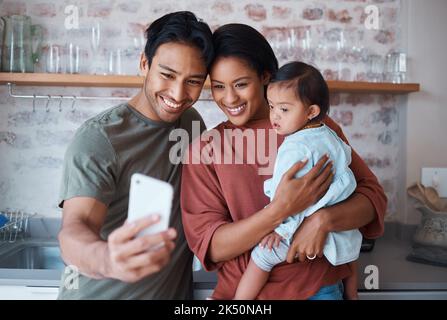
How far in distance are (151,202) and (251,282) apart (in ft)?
0.83

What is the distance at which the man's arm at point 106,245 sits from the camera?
0.46m

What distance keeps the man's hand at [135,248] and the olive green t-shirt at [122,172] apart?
3.3 inches

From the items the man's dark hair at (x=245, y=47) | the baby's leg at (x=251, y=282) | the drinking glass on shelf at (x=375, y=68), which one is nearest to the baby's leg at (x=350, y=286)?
the baby's leg at (x=251, y=282)

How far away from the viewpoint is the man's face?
2.12 ft

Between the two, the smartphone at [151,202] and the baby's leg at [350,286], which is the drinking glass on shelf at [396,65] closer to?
the baby's leg at [350,286]

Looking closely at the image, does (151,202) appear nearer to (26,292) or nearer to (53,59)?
(26,292)

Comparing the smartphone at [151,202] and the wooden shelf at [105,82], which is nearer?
the smartphone at [151,202]

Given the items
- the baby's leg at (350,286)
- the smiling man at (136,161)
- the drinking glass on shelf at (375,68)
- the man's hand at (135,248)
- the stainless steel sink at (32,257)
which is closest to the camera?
the man's hand at (135,248)

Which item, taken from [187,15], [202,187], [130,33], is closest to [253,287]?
[202,187]

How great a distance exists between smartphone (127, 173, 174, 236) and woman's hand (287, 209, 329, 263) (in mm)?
229

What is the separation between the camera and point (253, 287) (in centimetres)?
66

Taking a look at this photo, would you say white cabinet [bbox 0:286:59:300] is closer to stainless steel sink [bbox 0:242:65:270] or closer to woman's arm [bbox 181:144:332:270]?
stainless steel sink [bbox 0:242:65:270]

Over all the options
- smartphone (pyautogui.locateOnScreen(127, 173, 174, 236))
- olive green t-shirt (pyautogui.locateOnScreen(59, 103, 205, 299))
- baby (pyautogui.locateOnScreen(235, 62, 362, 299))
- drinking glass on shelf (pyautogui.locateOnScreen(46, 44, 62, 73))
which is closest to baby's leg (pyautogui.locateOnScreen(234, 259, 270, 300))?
baby (pyautogui.locateOnScreen(235, 62, 362, 299))

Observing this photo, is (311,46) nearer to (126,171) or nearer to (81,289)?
(126,171)
